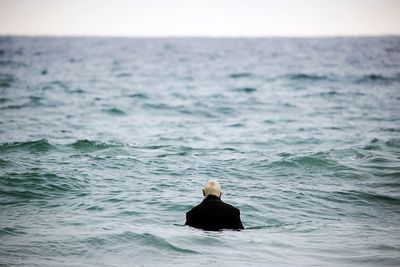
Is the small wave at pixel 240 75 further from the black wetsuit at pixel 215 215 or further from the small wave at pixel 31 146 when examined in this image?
the black wetsuit at pixel 215 215

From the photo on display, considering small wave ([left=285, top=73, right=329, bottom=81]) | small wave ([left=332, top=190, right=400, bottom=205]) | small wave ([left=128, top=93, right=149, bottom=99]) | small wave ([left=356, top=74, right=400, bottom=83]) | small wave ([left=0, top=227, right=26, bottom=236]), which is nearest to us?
small wave ([left=0, top=227, right=26, bottom=236])

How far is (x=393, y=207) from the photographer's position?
11.1 metres

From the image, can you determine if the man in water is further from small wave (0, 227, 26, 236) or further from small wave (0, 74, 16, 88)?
small wave (0, 74, 16, 88)

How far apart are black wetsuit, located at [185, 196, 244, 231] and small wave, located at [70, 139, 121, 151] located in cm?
859

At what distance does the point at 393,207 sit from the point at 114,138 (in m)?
10.8

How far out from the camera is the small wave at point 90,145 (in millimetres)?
16375

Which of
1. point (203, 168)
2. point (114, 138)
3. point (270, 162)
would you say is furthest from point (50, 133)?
point (270, 162)

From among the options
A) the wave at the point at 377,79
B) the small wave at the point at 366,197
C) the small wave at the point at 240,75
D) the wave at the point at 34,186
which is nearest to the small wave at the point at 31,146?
the wave at the point at 34,186

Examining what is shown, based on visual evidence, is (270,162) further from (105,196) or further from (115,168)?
(105,196)

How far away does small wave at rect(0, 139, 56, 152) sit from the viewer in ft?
52.1

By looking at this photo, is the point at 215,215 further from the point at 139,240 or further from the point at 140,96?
the point at 140,96

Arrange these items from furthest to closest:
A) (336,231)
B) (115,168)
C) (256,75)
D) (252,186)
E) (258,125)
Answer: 1. (256,75)
2. (258,125)
3. (115,168)
4. (252,186)
5. (336,231)

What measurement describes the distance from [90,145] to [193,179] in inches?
208

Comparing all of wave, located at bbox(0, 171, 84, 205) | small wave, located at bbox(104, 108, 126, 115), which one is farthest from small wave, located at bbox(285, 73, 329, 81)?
wave, located at bbox(0, 171, 84, 205)
